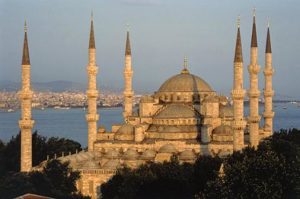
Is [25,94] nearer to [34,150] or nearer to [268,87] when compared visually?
[34,150]

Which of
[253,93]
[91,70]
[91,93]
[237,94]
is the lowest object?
[237,94]

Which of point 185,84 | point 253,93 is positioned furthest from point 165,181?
point 185,84

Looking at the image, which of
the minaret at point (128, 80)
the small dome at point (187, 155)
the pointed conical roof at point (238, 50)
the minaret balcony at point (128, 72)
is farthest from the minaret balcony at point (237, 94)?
the minaret balcony at point (128, 72)

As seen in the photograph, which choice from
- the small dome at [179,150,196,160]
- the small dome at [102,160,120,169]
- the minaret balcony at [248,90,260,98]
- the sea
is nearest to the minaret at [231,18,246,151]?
the small dome at [179,150,196,160]

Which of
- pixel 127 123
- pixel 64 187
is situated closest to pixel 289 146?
pixel 64 187

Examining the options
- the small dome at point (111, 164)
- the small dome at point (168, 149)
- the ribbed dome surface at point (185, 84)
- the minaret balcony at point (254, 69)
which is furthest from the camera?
the ribbed dome surface at point (185, 84)

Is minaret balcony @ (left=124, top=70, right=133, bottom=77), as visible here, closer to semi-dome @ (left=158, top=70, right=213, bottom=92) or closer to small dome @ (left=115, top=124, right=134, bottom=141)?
semi-dome @ (left=158, top=70, right=213, bottom=92)

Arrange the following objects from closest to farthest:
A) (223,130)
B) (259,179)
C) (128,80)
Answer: (259,179) < (223,130) < (128,80)

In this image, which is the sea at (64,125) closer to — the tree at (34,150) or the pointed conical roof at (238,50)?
the tree at (34,150)
